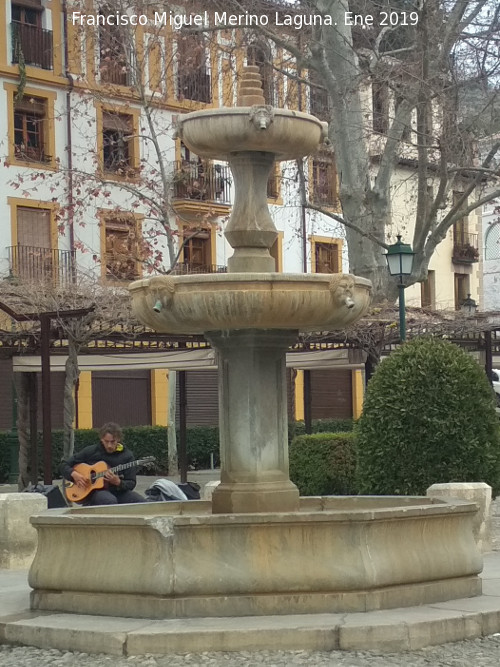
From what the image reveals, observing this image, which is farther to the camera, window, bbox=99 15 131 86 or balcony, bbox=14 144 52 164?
balcony, bbox=14 144 52 164

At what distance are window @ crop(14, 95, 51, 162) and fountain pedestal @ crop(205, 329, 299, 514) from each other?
76.3 ft

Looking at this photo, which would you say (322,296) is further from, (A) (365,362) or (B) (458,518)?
(A) (365,362)

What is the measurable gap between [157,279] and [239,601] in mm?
1990

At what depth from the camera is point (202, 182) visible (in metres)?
33.7

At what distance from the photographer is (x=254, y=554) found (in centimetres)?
741

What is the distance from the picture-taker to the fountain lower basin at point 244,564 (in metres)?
7.36

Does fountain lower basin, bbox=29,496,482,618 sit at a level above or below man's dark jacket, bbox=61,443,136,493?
below

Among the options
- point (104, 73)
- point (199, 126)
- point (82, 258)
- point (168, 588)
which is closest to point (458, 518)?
point (168, 588)

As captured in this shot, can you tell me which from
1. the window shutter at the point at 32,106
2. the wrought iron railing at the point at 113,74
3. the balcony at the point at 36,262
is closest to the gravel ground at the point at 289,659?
the wrought iron railing at the point at 113,74

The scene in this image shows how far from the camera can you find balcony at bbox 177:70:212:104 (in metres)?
33.2

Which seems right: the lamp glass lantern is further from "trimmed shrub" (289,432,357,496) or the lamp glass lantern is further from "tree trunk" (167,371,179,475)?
"tree trunk" (167,371,179,475)

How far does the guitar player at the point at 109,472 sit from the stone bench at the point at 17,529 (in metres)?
0.61

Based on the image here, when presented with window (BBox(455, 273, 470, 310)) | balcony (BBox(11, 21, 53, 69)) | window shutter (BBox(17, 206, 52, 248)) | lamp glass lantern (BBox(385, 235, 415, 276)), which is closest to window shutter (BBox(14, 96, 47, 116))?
balcony (BBox(11, 21, 53, 69))

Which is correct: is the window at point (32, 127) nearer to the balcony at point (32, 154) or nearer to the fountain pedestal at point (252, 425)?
the balcony at point (32, 154)
